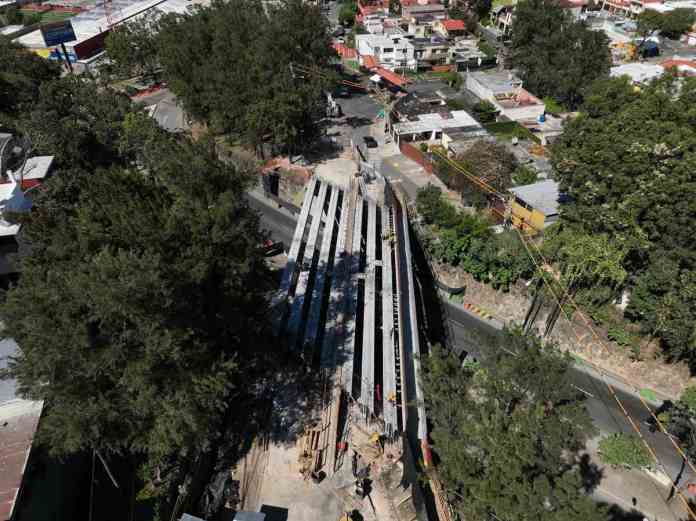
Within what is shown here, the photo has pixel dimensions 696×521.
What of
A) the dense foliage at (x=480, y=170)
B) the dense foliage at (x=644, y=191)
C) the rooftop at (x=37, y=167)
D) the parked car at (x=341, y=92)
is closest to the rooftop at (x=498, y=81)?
the parked car at (x=341, y=92)

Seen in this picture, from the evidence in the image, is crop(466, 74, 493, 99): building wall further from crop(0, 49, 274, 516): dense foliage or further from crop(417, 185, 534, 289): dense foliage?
crop(0, 49, 274, 516): dense foliage

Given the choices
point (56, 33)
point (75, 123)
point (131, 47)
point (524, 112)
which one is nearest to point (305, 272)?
point (75, 123)

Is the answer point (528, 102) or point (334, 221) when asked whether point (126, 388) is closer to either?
point (334, 221)

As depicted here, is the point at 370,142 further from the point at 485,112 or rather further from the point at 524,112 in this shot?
the point at 524,112

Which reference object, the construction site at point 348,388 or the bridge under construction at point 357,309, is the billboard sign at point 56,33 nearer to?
the bridge under construction at point 357,309

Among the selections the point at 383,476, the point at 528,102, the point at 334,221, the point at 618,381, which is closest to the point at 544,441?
the point at 383,476

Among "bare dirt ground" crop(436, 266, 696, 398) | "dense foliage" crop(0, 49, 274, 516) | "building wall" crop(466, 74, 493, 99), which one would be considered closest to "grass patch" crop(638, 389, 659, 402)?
"bare dirt ground" crop(436, 266, 696, 398)
